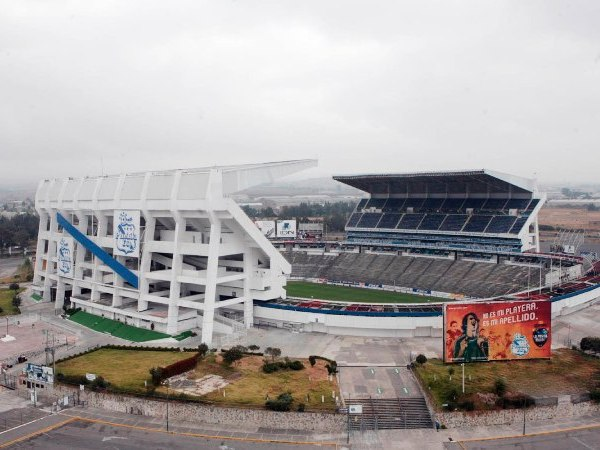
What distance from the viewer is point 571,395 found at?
3294 cm

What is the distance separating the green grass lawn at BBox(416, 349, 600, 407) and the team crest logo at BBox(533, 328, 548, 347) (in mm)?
2486

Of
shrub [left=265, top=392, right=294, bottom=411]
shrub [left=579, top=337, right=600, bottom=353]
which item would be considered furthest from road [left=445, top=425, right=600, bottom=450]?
shrub [left=579, top=337, right=600, bottom=353]

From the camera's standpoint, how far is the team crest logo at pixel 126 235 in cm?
5366

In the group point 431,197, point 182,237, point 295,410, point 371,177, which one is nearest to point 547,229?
point 431,197

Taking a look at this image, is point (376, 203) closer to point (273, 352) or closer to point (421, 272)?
point (421, 272)

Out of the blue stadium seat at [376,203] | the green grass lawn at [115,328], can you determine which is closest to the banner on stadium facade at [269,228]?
the blue stadium seat at [376,203]

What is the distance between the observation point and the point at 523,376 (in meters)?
36.6

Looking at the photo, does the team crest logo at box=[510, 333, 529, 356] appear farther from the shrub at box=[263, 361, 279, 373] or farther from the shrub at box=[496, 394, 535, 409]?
the shrub at box=[263, 361, 279, 373]

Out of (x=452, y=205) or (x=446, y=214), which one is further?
(x=452, y=205)

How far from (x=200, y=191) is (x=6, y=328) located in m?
27.3

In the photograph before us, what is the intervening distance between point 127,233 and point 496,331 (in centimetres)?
3710

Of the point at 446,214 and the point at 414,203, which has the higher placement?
the point at 414,203

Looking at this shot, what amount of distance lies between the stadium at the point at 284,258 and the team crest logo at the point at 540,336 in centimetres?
1459

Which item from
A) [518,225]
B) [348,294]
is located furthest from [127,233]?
[518,225]
